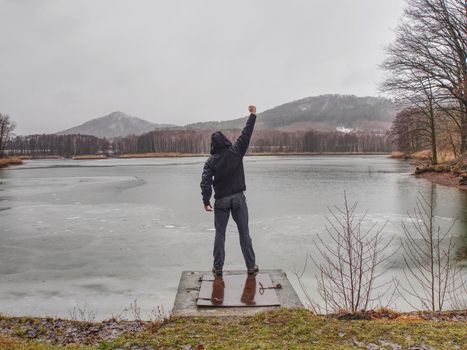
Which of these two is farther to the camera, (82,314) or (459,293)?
A: (459,293)

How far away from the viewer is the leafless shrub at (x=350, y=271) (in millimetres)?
5446

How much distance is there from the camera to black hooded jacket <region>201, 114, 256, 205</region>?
234 inches

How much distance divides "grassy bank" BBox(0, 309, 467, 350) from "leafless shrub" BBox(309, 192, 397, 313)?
0.70 metres

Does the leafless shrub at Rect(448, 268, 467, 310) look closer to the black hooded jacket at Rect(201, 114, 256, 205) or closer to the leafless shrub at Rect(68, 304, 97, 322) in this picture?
the black hooded jacket at Rect(201, 114, 256, 205)

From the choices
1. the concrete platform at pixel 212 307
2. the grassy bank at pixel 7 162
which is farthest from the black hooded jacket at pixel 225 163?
the grassy bank at pixel 7 162

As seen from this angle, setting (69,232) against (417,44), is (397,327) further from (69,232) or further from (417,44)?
(417,44)

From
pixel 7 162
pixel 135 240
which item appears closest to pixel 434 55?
Result: pixel 135 240

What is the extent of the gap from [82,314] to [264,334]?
8.66 ft

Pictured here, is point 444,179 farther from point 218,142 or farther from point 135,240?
point 218,142

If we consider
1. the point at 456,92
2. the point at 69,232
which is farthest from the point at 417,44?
the point at 69,232

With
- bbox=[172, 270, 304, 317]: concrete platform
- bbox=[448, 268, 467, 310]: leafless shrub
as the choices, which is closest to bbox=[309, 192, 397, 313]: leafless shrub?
bbox=[172, 270, 304, 317]: concrete platform

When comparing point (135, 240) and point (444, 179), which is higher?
point (444, 179)

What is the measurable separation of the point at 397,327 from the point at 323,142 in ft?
480

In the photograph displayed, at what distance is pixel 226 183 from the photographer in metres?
6.03
